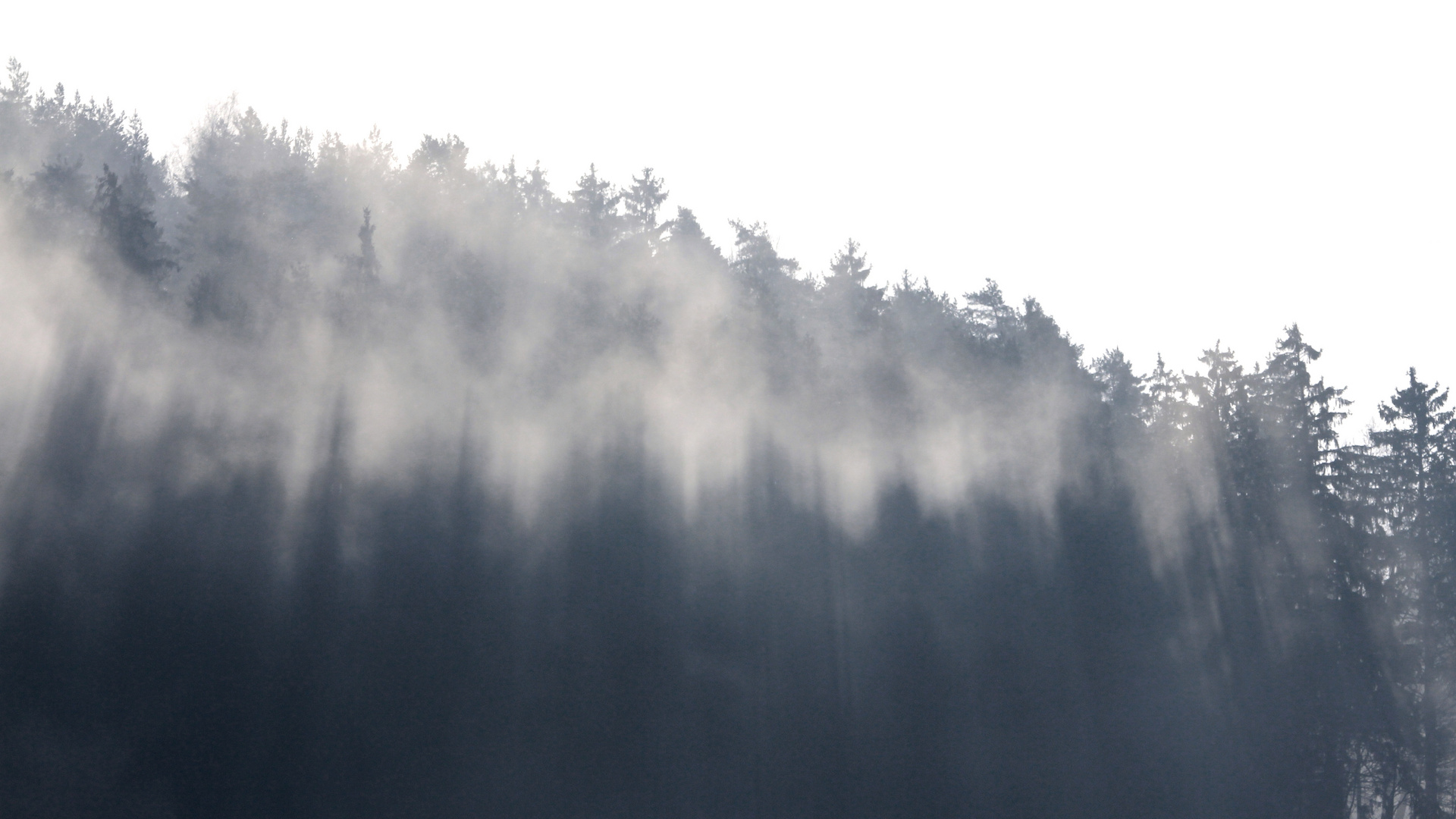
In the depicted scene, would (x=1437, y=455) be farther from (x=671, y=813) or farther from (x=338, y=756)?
(x=338, y=756)

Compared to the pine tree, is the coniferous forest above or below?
below

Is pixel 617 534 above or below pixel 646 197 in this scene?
below

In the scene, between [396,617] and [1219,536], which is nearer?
[396,617]

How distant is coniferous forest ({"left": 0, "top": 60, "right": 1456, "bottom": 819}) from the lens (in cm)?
2069

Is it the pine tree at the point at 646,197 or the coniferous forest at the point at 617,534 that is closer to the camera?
the coniferous forest at the point at 617,534

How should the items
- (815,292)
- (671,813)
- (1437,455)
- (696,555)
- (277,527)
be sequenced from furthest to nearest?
(815,292) < (1437,455) < (696,555) < (671,813) < (277,527)

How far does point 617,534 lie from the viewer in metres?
27.5

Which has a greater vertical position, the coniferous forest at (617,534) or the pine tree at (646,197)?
the pine tree at (646,197)

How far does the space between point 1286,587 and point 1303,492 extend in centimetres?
331

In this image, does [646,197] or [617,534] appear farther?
[646,197]

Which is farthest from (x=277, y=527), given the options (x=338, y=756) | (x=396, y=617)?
(x=338, y=756)

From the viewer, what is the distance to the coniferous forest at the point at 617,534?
67.9ft

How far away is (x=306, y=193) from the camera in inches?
1342

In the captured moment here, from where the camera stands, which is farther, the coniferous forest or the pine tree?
the pine tree
